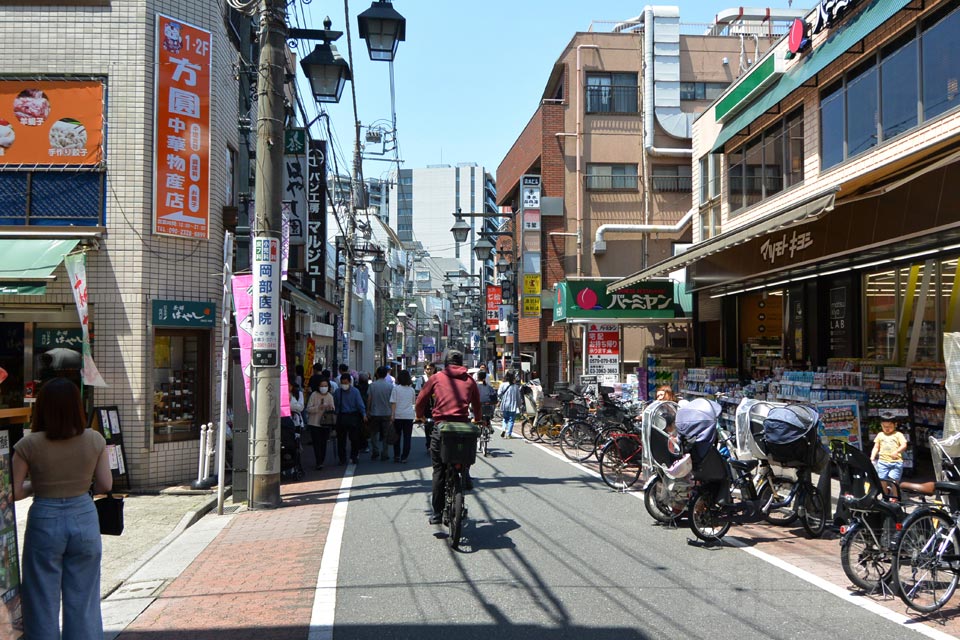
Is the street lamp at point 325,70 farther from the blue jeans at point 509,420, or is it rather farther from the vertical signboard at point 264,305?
the blue jeans at point 509,420

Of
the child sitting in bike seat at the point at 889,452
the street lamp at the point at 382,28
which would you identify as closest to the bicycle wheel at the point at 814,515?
the child sitting in bike seat at the point at 889,452

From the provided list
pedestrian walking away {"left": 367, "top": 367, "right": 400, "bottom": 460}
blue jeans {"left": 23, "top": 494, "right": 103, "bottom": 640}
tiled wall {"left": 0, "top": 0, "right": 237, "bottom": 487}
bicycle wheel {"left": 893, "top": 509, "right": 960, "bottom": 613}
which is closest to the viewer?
blue jeans {"left": 23, "top": 494, "right": 103, "bottom": 640}

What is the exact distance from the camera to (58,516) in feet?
14.7

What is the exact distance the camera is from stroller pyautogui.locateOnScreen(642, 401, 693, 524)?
863 cm

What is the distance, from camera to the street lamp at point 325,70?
36.1 ft

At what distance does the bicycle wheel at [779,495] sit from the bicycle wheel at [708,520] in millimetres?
1040

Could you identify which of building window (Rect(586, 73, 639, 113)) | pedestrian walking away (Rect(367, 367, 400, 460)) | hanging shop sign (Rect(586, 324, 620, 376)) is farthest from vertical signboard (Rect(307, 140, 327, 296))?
building window (Rect(586, 73, 639, 113))

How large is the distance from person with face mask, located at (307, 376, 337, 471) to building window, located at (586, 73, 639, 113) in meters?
21.8

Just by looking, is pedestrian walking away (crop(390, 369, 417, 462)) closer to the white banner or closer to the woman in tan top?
the white banner

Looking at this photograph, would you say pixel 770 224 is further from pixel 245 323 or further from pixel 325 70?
pixel 245 323

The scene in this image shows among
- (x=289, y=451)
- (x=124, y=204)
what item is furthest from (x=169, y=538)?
(x=124, y=204)

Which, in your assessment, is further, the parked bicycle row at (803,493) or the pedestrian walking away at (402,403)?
the pedestrian walking away at (402,403)

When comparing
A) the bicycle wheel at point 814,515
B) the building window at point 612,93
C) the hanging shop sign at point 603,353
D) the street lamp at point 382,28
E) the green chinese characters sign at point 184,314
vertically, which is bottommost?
the bicycle wheel at point 814,515

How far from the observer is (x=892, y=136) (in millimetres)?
11945
